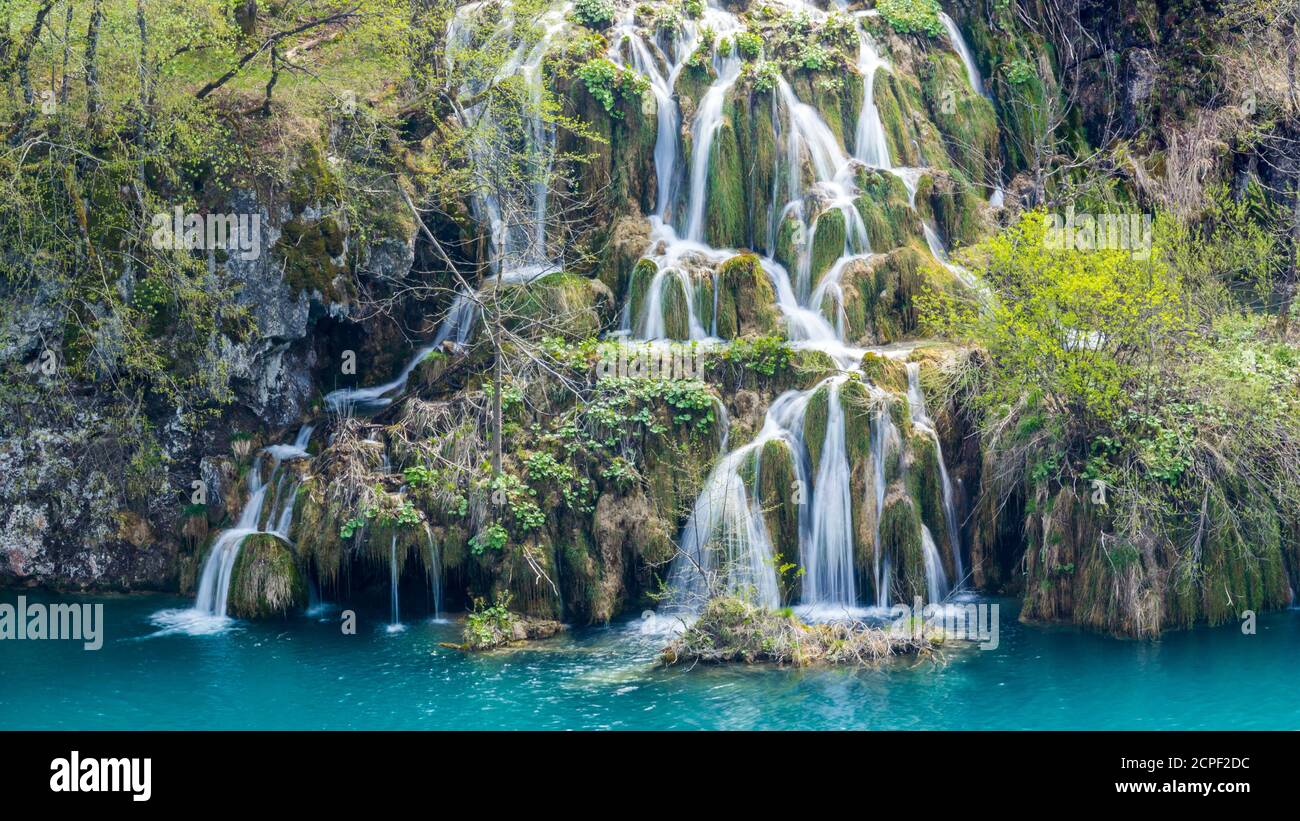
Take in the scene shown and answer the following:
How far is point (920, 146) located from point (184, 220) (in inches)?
567

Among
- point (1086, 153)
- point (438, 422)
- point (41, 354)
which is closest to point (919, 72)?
point (1086, 153)

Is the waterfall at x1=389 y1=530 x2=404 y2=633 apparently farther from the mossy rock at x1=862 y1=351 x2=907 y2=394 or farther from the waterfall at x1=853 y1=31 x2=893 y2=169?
the waterfall at x1=853 y1=31 x2=893 y2=169

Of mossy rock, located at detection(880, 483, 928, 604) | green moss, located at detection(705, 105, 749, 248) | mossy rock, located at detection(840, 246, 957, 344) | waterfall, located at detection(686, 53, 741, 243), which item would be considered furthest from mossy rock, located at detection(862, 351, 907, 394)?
waterfall, located at detection(686, 53, 741, 243)

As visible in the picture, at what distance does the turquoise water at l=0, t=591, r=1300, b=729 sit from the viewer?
1539 centimetres

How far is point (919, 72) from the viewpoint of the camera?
26.3 meters

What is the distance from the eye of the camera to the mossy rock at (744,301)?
2202 cm

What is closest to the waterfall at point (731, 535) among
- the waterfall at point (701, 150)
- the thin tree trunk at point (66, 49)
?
the waterfall at point (701, 150)

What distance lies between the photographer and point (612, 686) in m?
16.5

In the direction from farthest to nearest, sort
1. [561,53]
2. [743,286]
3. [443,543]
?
[561,53]
[743,286]
[443,543]

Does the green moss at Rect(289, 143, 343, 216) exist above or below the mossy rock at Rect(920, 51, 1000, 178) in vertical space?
below

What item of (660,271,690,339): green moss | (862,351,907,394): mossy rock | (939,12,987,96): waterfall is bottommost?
(862,351,907,394): mossy rock

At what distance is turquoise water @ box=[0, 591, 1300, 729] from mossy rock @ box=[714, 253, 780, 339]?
243 inches

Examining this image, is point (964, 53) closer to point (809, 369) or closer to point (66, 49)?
point (809, 369)

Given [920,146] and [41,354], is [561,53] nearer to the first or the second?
[920,146]
